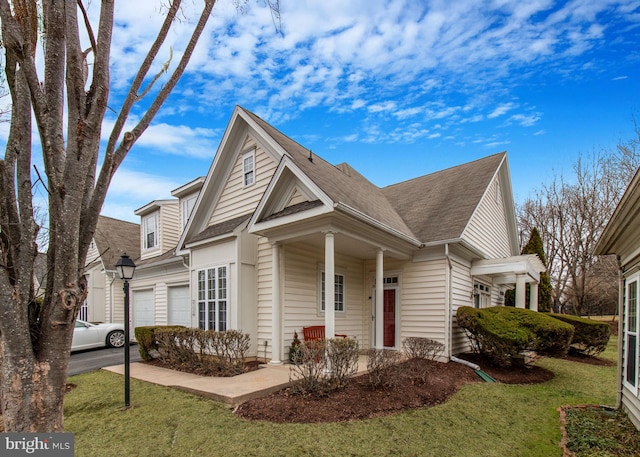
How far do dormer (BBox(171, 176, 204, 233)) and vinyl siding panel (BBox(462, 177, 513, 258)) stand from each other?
1019 centimetres

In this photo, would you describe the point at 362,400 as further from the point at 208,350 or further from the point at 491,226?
the point at 491,226

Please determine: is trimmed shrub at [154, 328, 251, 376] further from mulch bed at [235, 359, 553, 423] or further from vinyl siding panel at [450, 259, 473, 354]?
vinyl siding panel at [450, 259, 473, 354]

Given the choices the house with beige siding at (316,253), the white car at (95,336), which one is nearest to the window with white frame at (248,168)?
the house with beige siding at (316,253)

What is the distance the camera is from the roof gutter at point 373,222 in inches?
274

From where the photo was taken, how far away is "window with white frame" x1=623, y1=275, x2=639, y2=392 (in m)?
5.07

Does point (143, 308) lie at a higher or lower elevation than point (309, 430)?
lower

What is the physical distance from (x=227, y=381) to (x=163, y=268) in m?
8.78

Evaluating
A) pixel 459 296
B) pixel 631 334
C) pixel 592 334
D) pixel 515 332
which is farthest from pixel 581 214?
pixel 631 334

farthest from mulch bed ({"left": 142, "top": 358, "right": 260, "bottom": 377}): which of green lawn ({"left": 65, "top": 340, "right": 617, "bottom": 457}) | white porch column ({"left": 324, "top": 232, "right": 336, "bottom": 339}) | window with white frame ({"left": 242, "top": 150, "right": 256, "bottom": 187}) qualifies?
window with white frame ({"left": 242, "top": 150, "right": 256, "bottom": 187})

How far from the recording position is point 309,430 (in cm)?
462

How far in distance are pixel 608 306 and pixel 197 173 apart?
37.2m

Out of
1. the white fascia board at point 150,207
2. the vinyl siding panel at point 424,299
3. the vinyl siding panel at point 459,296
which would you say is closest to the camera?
the vinyl siding panel at point 424,299

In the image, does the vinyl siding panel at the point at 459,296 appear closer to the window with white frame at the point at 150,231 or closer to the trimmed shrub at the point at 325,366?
the trimmed shrub at the point at 325,366

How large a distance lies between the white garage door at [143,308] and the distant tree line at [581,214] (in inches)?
703
